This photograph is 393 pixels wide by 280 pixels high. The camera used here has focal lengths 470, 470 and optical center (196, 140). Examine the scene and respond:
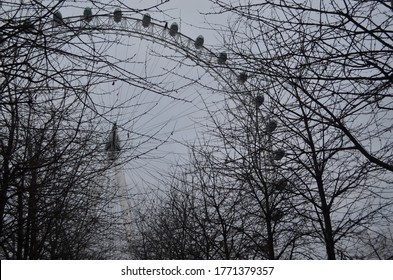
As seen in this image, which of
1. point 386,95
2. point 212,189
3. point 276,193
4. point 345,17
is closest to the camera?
point 345,17

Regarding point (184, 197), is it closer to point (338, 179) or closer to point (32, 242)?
point (32, 242)

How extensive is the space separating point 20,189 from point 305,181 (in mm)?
3921

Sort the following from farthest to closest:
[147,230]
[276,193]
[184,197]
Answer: [147,230]
[184,197]
[276,193]

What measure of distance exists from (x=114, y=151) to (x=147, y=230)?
9710mm

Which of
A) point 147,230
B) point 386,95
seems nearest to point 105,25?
point 386,95

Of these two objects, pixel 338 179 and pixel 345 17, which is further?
pixel 338 179

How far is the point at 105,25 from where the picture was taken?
4.05 metres

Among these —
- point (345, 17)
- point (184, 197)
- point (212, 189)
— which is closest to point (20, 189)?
point (345, 17)

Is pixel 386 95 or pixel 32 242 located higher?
pixel 386 95

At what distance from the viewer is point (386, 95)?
425cm
